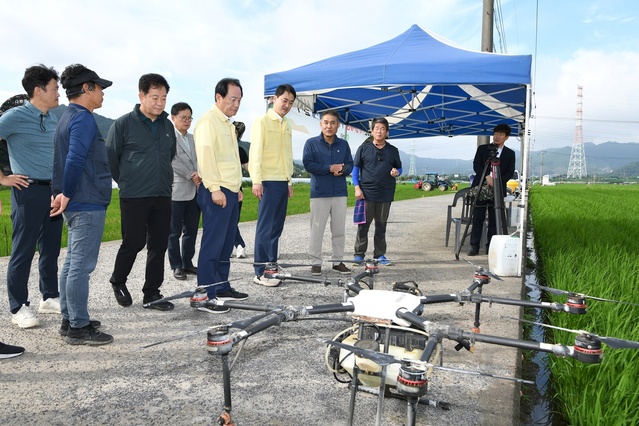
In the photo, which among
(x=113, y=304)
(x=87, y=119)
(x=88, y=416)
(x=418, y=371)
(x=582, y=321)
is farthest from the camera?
(x=113, y=304)

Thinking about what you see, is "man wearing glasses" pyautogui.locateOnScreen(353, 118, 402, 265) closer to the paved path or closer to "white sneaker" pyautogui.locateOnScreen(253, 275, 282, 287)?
"white sneaker" pyautogui.locateOnScreen(253, 275, 282, 287)

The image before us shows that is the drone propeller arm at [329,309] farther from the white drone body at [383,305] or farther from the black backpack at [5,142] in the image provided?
the black backpack at [5,142]

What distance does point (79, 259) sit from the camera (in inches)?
116

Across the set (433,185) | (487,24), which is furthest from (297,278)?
(433,185)

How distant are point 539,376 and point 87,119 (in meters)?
3.52

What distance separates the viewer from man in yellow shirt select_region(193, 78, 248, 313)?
3.75 metres

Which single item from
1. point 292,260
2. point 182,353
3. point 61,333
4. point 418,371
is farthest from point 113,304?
point 418,371

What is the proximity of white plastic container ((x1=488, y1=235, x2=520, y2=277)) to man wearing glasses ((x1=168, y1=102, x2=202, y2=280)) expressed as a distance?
345 centimetres

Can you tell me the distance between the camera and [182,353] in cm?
292

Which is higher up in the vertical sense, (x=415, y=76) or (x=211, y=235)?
(x=415, y=76)

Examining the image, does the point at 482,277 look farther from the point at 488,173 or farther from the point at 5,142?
the point at 488,173

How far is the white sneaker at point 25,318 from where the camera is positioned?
3.32m

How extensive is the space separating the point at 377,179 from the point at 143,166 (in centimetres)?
291

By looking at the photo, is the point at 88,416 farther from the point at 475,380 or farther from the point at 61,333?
the point at 475,380
